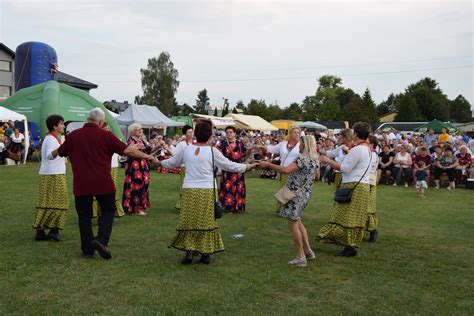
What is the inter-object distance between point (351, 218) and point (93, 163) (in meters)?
3.62

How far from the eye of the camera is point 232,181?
411 inches

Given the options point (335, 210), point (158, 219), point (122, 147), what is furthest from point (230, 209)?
point (122, 147)

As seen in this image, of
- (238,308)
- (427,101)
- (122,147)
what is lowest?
(238,308)

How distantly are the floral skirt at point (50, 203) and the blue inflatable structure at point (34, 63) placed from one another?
21.4 meters

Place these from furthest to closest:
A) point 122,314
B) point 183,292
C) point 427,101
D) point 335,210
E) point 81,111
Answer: point 427,101
point 81,111
point 335,210
point 183,292
point 122,314

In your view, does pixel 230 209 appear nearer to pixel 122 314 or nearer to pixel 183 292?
Result: pixel 183 292

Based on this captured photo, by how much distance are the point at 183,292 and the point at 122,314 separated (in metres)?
0.83

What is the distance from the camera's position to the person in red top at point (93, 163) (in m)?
6.07

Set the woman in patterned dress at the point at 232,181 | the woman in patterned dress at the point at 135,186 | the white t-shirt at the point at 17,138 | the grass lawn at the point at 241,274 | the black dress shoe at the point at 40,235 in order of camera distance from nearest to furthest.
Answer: the grass lawn at the point at 241,274, the black dress shoe at the point at 40,235, the woman in patterned dress at the point at 135,186, the woman in patterned dress at the point at 232,181, the white t-shirt at the point at 17,138

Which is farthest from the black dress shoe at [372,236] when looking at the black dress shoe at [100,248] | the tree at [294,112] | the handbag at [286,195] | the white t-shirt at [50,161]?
the tree at [294,112]

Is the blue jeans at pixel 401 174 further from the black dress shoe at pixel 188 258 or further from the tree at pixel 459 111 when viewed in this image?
the tree at pixel 459 111

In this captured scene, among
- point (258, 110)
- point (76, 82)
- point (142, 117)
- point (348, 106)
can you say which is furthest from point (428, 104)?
point (142, 117)

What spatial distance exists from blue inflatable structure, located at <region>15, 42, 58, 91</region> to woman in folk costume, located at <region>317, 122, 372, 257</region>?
23.9 meters

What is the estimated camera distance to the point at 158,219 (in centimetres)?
937
